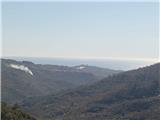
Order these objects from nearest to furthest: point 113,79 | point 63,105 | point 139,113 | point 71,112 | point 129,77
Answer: point 139,113 → point 71,112 → point 63,105 → point 129,77 → point 113,79

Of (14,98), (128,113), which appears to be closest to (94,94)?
(14,98)

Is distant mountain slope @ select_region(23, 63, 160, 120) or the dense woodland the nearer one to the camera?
the dense woodland

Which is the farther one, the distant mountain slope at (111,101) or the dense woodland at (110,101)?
the distant mountain slope at (111,101)

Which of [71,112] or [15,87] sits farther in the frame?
[15,87]

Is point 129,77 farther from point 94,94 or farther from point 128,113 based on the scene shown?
point 128,113

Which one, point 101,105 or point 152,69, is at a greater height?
point 152,69

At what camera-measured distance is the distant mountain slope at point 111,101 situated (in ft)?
350

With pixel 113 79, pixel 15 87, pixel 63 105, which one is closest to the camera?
pixel 63 105

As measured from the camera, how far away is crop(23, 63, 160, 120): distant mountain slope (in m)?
107

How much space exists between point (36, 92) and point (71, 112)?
69.1 meters

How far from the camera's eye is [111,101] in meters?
130

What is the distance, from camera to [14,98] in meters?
164

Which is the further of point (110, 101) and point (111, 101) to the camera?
point (110, 101)

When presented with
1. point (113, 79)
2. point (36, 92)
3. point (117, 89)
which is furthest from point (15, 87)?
point (117, 89)
